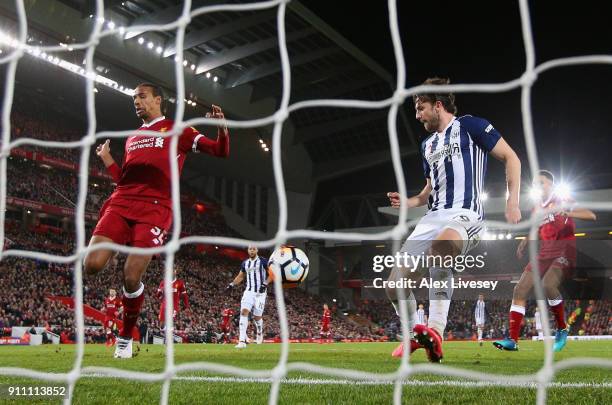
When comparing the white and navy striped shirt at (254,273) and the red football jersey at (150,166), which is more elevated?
the red football jersey at (150,166)

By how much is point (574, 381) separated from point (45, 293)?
69.7 ft

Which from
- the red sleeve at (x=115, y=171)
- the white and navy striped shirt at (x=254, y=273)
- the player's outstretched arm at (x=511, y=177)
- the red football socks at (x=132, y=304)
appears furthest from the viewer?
the white and navy striped shirt at (x=254, y=273)

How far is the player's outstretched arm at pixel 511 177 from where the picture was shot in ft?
12.4

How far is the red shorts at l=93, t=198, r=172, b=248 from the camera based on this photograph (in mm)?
4887

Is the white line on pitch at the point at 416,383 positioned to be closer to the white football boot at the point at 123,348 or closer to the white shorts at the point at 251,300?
the white football boot at the point at 123,348

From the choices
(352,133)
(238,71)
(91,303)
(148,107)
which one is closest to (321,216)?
(352,133)

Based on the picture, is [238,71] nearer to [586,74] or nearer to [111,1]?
[111,1]

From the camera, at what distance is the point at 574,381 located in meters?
4.40

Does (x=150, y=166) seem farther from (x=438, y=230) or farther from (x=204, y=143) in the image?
(x=438, y=230)

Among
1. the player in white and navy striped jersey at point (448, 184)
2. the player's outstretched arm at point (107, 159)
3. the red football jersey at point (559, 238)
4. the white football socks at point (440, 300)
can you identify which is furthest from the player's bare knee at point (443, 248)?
the red football jersey at point (559, 238)

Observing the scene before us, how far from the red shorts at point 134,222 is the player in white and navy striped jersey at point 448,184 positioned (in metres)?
1.97

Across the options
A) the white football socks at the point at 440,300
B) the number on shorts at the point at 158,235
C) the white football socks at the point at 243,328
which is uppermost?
the number on shorts at the point at 158,235

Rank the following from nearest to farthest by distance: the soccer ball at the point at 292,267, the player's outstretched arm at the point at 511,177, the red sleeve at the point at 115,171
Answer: the player's outstretched arm at the point at 511,177 → the red sleeve at the point at 115,171 → the soccer ball at the point at 292,267

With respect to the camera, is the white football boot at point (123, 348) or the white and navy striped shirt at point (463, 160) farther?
the white football boot at point (123, 348)
